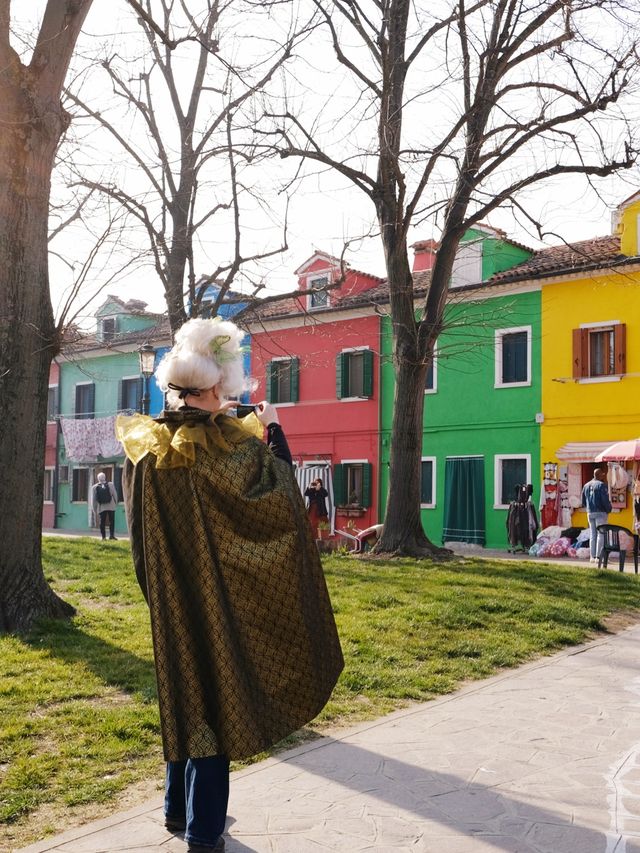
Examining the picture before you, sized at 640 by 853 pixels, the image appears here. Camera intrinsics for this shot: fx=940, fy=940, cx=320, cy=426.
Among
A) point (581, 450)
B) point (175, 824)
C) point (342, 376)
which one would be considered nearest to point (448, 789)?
point (175, 824)

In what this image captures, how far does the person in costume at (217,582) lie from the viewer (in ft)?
10.6

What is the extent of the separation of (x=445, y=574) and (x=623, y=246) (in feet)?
46.7

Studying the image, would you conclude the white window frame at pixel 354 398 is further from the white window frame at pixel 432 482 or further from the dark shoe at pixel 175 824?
the dark shoe at pixel 175 824

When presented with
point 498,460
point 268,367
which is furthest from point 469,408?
point 268,367

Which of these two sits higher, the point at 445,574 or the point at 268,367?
the point at 268,367

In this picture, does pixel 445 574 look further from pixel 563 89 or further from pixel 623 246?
pixel 623 246

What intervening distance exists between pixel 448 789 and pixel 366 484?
886 inches

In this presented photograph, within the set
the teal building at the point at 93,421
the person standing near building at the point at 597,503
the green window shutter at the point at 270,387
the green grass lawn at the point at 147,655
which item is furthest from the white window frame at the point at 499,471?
the teal building at the point at 93,421

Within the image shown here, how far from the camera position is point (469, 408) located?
81.7 feet

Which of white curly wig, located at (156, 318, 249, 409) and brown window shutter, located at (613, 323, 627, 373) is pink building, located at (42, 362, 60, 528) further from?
white curly wig, located at (156, 318, 249, 409)

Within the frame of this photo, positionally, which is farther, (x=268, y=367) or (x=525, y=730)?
(x=268, y=367)

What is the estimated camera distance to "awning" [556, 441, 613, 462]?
2231 cm

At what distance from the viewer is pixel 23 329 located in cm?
767

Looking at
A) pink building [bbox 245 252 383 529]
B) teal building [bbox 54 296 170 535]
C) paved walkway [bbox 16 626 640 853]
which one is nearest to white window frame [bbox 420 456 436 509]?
pink building [bbox 245 252 383 529]
